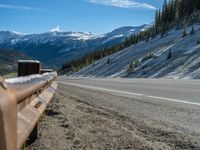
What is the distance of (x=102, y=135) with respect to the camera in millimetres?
5742

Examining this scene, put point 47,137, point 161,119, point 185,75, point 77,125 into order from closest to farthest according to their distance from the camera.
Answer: point 47,137 < point 77,125 < point 161,119 < point 185,75

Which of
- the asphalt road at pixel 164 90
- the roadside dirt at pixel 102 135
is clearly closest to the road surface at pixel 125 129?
the roadside dirt at pixel 102 135

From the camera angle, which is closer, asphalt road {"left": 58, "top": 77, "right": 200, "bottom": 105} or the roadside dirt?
the roadside dirt

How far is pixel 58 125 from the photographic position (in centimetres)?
659

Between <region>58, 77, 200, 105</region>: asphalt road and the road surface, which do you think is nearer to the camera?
the road surface

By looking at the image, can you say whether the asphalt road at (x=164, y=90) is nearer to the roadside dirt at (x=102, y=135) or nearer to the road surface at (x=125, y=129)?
the road surface at (x=125, y=129)

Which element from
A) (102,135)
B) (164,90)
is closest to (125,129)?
(102,135)

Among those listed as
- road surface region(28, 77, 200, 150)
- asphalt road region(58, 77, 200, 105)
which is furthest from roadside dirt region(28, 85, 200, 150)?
asphalt road region(58, 77, 200, 105)

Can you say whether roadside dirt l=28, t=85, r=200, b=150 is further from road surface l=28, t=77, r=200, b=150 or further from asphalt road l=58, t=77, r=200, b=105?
asphalt road l=58, t=77, r=200, b=105

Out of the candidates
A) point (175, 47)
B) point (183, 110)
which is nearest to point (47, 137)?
point (183, 110)

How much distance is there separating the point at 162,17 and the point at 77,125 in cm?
11168

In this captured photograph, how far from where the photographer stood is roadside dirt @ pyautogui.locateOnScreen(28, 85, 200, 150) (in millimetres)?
5098

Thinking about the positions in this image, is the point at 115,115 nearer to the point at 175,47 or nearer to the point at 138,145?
Answer: the point at 138,145

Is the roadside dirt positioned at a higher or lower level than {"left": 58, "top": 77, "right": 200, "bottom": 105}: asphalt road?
higher
